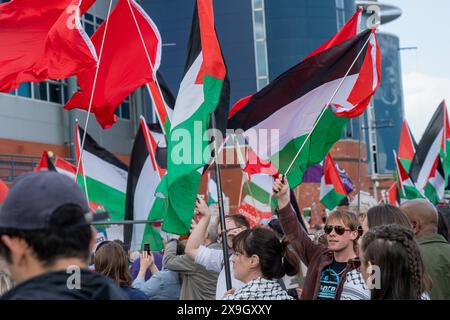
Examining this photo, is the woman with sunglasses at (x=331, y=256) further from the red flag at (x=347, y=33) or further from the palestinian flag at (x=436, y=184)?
the palestinian flag at (x=436, y=184)

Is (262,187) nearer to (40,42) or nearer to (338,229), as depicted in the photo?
(40,42)

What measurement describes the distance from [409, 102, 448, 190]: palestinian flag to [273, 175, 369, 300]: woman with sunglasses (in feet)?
34.7

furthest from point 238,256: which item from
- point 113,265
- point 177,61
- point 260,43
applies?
point 260,43

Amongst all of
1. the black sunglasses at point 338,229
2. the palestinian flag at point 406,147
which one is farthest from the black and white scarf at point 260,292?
the palestinian flag at point 406,147

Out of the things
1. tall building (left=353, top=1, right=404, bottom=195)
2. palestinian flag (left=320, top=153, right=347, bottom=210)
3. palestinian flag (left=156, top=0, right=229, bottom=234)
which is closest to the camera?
palestinian flag (left=156, top=0, right=229, bottom=234)

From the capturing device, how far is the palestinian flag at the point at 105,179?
11953 millimetres

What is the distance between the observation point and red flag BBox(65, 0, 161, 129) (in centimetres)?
953

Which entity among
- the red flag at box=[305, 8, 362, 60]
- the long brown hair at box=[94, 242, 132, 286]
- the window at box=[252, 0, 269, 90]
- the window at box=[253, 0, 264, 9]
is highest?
the window at box=[253, 0, 264, 9]

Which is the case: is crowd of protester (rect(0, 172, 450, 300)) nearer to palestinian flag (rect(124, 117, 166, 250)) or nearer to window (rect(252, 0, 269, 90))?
palestinian flag (rect(124, 117, 166, 250))

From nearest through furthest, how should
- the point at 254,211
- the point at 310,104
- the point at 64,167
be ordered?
the point at 310,104
the point at 254,211
the point at 64,167

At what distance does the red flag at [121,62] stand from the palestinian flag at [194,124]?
1.97 meters

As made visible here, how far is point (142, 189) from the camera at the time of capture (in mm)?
10539

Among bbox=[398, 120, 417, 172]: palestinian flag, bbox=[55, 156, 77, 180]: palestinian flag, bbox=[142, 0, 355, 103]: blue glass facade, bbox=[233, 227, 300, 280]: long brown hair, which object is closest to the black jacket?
bbox=[233, 227, 300, 280]: long brown hair

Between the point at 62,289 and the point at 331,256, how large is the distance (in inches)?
136
